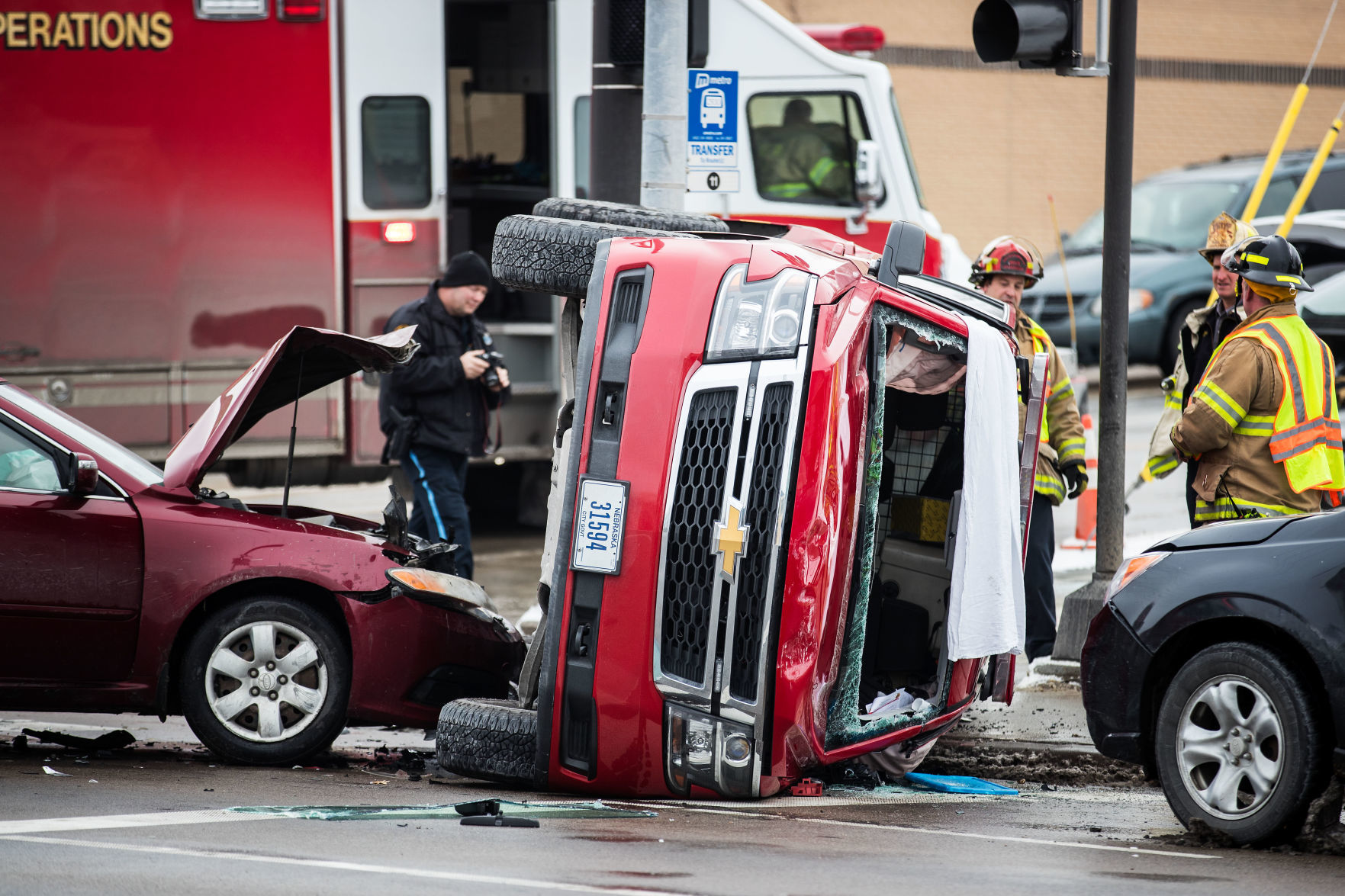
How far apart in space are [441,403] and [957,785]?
3.84 metres

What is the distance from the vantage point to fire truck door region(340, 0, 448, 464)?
11.1m

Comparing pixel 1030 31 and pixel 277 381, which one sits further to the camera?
pixel 1030 31

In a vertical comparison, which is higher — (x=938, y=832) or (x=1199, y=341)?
(x=1199, y=341)

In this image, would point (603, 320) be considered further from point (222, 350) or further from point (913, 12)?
point (913, 12)

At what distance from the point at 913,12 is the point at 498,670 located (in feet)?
67.5

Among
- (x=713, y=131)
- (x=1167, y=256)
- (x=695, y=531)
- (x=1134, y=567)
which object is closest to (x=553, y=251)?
(x=695, y=531)

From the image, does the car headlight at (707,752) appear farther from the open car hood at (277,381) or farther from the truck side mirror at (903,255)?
the open car hood at (277,381)

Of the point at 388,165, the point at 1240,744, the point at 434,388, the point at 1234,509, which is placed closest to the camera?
the point at 1240,744

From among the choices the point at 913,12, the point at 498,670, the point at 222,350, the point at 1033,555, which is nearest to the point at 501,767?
the point at 498,670

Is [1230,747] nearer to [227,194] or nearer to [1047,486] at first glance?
[1047,486]

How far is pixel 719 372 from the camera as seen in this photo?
5828mm

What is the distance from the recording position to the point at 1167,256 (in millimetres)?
18047

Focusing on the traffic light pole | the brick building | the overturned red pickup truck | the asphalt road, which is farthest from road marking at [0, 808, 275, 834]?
the brick building

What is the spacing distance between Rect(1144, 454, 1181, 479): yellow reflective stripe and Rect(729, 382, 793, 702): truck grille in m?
2.39
